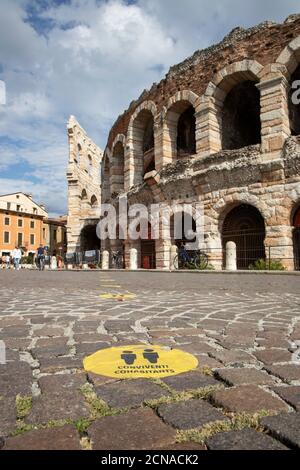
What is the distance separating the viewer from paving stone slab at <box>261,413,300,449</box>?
1.42 meters

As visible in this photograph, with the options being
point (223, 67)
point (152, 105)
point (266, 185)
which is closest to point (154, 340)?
point (266, 185)

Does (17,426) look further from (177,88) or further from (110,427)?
(177,88)

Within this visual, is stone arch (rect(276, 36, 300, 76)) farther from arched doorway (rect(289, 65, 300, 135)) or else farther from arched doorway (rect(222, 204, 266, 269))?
arched doorway (rect(222, 204, 266, 269))

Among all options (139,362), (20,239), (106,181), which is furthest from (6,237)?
(139,362)

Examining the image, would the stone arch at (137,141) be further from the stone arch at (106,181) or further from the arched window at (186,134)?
the stone arch at (106,181)

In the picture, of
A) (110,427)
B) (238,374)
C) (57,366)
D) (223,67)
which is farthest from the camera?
(223,67)

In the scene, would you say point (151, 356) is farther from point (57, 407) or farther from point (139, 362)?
point (57, 407)

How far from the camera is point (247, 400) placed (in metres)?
1.79

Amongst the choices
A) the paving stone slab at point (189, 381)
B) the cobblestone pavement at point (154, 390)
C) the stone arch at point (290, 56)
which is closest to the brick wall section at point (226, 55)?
the stone arch at point (290, 56)

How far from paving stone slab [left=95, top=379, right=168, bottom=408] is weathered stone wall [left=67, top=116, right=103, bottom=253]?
2948 centimetres

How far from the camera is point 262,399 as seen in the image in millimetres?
1798

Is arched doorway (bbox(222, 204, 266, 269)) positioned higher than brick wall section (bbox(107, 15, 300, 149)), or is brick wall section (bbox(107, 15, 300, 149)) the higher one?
brick wall section (bbox(107, 15, 300, 149))

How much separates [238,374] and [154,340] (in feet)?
3.25

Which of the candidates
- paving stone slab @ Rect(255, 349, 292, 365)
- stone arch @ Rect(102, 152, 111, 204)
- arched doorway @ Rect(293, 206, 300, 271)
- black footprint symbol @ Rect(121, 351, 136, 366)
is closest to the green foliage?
arched doorway @ Rect(293, 206, 300, 271)
